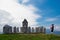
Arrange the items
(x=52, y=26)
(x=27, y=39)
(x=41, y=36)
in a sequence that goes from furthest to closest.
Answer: (x=41, y=36), (x=27, y=39), (x=52, y=26)

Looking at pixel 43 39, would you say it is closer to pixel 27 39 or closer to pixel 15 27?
pixel 27 39

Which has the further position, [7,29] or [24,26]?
[7,29]

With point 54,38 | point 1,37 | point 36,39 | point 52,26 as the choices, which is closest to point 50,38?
point 54,38

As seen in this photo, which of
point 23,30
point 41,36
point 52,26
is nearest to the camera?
point 52,26

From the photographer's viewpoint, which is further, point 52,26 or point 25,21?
point 25,21

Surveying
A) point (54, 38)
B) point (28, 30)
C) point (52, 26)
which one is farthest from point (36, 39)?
point (28, 30)

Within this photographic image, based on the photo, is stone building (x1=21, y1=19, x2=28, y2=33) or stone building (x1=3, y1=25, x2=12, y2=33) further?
stone building (x1=21, y1=19, x2=28, y2=33)

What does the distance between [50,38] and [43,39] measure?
2798 millimetres

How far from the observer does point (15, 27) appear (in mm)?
73750

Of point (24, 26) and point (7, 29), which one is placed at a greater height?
point (24, 26)

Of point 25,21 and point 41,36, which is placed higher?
point 25,21

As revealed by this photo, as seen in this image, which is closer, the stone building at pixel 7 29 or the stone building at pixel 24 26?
the stone building at pixel 7 29

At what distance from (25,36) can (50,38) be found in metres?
8.17

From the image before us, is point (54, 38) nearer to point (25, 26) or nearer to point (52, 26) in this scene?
point (52, 26)
